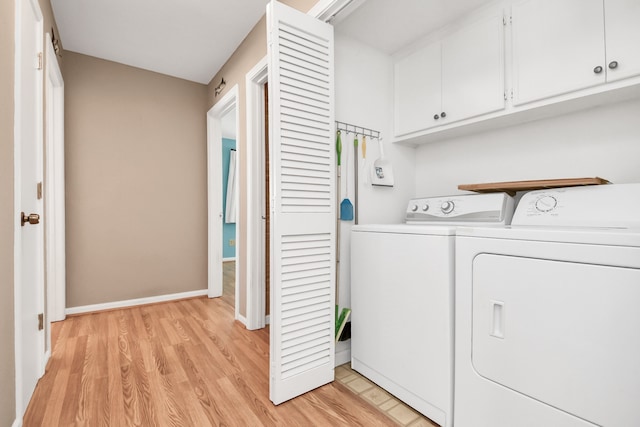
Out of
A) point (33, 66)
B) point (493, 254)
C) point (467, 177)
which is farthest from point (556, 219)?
point (33, 66)

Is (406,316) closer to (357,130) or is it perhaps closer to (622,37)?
(357,130)

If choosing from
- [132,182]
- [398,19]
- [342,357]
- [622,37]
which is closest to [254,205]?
[342,357]

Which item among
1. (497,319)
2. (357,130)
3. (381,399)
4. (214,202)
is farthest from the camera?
(214,202)

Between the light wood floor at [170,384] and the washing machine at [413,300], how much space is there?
0.22m

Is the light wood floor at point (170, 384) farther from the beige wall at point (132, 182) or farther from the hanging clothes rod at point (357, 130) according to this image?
the hanging clothes rod at point (357, 130)

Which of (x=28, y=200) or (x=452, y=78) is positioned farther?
(x=452, y=78)

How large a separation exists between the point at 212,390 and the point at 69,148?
8.59 ft

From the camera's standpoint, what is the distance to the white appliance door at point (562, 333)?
849 millimetres

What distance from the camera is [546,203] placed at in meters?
1.36

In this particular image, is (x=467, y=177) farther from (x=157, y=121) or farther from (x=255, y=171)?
Answer: (x=157, y=121)

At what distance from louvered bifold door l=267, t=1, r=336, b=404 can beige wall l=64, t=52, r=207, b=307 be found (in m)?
2.21

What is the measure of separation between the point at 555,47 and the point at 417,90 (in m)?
0.74

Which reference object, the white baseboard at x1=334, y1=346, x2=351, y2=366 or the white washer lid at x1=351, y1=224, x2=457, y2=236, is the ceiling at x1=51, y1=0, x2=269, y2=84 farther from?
the white baseboard at x1=334, y1=346, x2=351, y2=366

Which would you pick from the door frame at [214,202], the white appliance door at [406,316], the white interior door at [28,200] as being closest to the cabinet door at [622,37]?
the white appliance door at [406,316]
